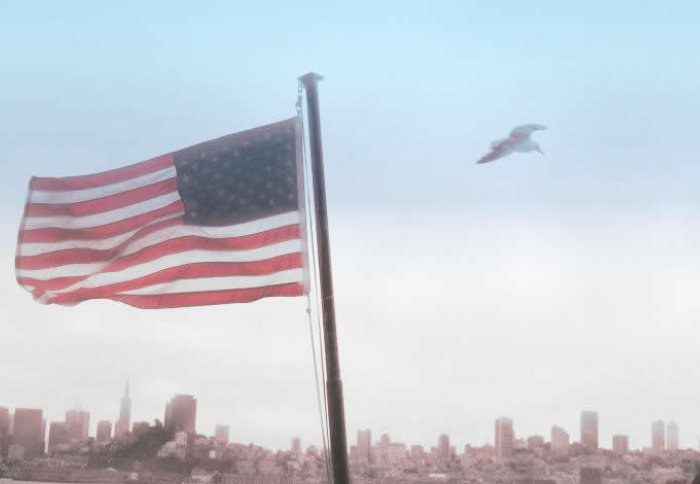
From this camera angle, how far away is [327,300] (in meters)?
4.87

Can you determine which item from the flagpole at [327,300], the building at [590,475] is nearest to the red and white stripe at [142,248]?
the flagpole at [327,300]

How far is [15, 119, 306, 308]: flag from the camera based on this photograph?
6363 mm

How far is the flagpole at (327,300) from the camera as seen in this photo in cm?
464

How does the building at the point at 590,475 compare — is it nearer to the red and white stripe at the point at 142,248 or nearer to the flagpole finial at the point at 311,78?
the red and white stripe at the point at 142,248

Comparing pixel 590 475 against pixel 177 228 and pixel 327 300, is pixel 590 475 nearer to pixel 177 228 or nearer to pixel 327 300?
pixel 177 228

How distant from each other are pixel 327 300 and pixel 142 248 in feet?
7.38

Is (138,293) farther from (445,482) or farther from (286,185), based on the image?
(445,482)

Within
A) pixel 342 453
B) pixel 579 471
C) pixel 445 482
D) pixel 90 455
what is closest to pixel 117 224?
pixel 342 453

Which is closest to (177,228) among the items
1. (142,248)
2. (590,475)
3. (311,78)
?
(142,248)

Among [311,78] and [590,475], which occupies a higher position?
[311,78]

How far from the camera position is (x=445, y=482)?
29953mm

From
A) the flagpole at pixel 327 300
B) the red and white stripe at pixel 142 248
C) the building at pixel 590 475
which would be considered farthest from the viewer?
the building at pixel 590 475

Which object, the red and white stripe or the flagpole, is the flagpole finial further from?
the red and white stripe

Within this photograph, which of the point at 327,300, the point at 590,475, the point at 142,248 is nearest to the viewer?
the point at 327,300
